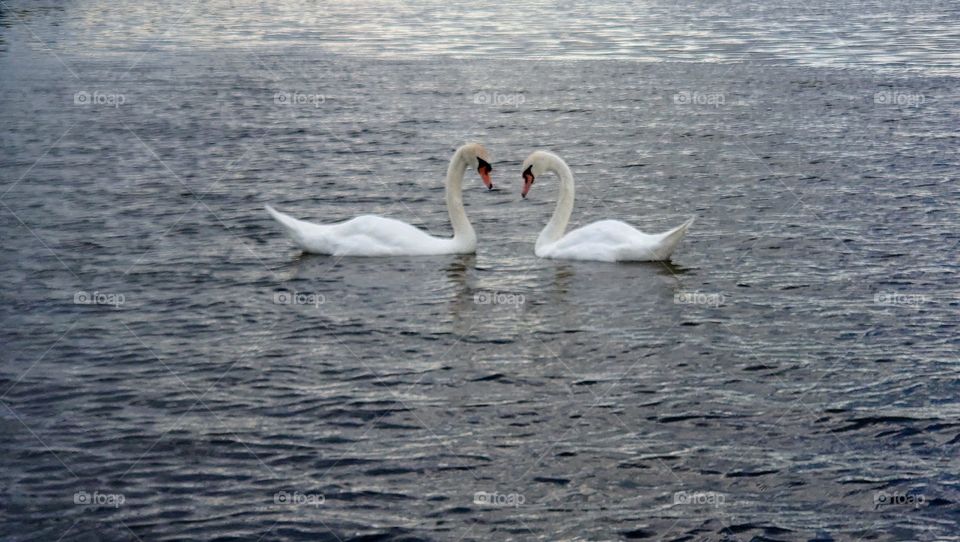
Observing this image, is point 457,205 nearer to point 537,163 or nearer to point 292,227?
point 537,163

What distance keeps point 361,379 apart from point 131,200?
9138 mm

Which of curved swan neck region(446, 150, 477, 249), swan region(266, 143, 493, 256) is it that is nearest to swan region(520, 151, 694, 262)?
curved swan neck region(446, 150, 477, 249)

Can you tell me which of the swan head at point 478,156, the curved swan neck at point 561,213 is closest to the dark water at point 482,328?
the curved swan neck at point 561,213

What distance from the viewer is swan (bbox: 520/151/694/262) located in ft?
55.1

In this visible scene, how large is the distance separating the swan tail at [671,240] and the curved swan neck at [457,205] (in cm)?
243

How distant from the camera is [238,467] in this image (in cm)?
1085

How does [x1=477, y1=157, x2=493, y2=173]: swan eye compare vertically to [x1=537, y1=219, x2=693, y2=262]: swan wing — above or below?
above

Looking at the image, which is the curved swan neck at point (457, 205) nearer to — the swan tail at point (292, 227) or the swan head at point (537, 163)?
the swan head at point (537, 163)

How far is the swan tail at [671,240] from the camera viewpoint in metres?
16.4

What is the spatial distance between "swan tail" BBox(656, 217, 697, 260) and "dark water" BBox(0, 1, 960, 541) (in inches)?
12.1

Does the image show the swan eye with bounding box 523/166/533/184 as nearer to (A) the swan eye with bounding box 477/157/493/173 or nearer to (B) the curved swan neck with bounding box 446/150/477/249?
(A) the swan eye with bounding box 477/157/493/173

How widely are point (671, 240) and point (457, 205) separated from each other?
9.45ft

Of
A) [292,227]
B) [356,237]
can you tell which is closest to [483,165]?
[356,237]

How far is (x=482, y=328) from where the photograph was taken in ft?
48.1
